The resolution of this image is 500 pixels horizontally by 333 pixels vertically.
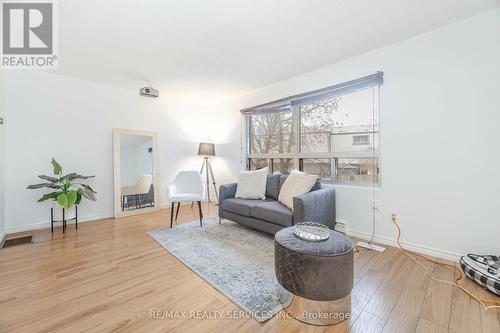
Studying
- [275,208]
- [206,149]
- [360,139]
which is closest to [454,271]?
[360,139]

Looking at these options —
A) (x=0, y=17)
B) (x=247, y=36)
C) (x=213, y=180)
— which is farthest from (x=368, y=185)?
(x=0, y=17)

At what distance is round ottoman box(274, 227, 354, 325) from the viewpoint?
1.36 meters

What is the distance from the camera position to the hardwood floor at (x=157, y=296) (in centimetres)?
133

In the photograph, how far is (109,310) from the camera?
1.47 meters

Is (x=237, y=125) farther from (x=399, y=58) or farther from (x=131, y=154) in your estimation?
(x=399, y=58)

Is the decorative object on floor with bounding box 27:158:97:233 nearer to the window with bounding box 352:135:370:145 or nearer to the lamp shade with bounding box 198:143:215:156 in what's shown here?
the lamp shade with bounding box 198:143:215:156

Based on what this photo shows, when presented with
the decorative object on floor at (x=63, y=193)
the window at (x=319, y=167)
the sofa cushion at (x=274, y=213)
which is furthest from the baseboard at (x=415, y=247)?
the decorative object on floor at (x=63, y=193)

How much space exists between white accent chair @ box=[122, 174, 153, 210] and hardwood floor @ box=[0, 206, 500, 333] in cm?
149

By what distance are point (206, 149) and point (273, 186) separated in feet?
6.96

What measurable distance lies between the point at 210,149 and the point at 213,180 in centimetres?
73

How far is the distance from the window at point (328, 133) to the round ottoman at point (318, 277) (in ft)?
5.52

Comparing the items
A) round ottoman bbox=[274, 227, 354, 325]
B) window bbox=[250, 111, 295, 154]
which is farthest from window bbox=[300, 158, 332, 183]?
round ottoman bbox=[274, 227, 354, 325]

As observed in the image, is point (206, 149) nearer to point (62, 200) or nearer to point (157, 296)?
point (62, 200)

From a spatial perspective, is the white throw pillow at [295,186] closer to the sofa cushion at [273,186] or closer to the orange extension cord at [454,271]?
the sofa cushion at [273,186]
